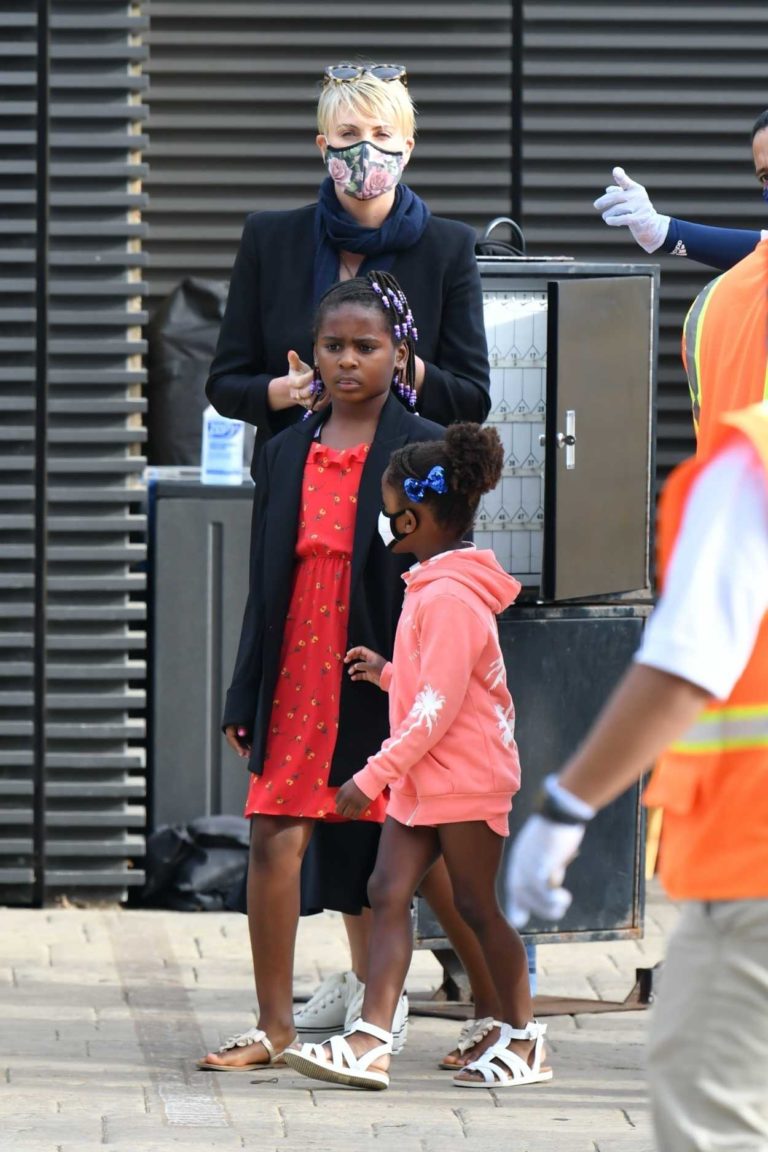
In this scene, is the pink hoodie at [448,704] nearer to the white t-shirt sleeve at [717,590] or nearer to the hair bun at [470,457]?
the hair bun at [470,457]

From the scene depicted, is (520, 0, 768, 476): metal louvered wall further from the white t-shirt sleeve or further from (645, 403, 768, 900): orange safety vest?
the white t-shirt sleeve

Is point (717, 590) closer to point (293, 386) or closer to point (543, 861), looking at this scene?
point (543, 861)

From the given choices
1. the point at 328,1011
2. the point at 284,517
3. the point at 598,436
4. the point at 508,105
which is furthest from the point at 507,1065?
the point at 508,105

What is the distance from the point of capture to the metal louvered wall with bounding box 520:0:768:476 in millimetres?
6949

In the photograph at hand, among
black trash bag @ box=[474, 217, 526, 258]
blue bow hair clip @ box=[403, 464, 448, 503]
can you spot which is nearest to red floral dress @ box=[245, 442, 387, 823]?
blue bow hair clip @ box=[403, 464, 448, 503]

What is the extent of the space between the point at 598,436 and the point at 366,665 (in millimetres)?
986

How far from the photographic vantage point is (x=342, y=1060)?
14.2ft

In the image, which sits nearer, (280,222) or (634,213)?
(634,213)

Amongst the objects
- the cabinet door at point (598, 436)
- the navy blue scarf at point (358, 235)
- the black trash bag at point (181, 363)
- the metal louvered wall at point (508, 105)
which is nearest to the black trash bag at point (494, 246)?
the cabinet door at point (598, 436)

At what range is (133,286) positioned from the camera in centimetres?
633

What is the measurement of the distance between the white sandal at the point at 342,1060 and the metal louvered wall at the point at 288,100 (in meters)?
3.55

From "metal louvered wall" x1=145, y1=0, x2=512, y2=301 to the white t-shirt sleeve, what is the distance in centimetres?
485

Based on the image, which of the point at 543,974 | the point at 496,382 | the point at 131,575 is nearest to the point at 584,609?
the point at 496,382

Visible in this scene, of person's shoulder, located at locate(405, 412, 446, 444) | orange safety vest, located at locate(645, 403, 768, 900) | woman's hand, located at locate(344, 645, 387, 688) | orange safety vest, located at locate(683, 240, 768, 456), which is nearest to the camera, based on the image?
orange safety vest, located at locate(645, 403, 768, 900)
